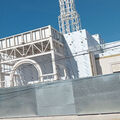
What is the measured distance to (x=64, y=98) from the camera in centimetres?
1157

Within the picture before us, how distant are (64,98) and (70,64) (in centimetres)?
1239

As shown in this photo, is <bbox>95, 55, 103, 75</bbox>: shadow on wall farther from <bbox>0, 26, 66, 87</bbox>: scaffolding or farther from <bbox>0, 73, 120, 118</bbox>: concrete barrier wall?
<bbox>0, 73, 120, 118</bbox>: concrete barrier wall

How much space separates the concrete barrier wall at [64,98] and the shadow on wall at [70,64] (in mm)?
11495

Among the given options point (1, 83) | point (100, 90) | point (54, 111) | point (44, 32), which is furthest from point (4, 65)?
point (100, 90)

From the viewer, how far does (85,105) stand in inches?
432

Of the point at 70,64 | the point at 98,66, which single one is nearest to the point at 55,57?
the point at 70,64

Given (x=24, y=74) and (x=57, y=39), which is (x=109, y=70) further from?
(x=24, y=74)

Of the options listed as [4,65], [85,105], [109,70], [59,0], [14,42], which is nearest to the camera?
[85,105]

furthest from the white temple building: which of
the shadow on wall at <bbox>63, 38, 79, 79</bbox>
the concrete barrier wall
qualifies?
the concrete barrier wall

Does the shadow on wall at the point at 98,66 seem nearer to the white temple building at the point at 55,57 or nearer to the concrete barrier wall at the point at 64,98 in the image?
the white temple building at the point at 55,57

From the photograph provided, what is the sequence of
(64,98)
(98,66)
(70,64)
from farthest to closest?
(70,64), (98,66), (64,98)

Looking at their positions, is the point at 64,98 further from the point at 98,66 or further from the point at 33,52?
the point at 98,66

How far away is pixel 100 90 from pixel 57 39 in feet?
43.5

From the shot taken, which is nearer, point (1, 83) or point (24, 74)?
point (1, 83)
